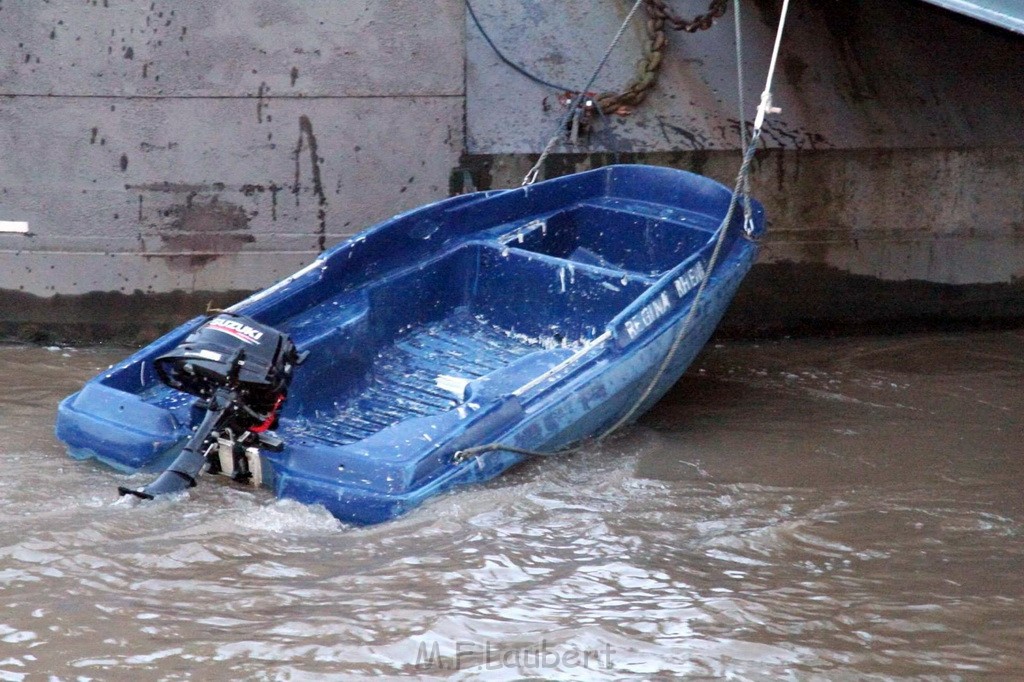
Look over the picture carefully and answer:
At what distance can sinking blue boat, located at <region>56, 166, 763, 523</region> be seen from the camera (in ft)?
15.6

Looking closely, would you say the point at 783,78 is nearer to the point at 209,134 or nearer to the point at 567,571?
the point at 209,134

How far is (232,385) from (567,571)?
4.74ft

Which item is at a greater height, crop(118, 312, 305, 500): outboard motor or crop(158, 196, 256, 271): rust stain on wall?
crop(158, 196, 256, 271): rust stain on wall

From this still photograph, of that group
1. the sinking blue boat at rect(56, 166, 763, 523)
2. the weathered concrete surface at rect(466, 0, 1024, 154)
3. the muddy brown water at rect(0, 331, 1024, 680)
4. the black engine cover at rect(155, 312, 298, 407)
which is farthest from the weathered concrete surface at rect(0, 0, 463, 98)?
the black engine cover at rect(155, 312, 298, 407)

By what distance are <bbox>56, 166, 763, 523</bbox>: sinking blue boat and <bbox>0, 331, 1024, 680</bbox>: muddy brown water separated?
0.18 m

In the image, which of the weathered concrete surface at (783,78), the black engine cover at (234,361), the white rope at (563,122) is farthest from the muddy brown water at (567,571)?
the weathered concrete surface at (783,78)

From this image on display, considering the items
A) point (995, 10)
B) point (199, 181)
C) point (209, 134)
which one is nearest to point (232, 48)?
point (209, 134)

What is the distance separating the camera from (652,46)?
Result: 297 inches

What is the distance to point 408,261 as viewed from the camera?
20.4 feet

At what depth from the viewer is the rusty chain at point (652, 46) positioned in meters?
7.44

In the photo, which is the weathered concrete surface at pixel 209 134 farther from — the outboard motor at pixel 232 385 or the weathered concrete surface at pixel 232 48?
the outboard motor at pixel 232 385

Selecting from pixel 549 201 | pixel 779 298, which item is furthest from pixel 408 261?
pixel 779 298

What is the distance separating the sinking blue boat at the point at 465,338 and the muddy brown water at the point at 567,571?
0.18 meters

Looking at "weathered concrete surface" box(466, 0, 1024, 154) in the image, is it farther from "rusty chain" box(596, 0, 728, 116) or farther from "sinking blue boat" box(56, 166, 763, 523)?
"sinking blue boat" box(56, 166, 763, 523)
